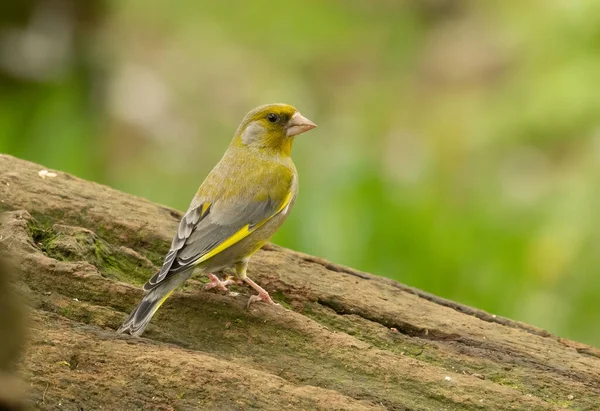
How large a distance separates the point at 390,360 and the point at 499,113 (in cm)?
478

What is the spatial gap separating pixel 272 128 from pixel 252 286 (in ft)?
3.27

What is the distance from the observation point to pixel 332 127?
10.1m

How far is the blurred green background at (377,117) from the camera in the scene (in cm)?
698

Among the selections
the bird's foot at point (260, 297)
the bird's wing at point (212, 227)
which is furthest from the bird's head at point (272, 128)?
the bird's foot at point (260, 297)

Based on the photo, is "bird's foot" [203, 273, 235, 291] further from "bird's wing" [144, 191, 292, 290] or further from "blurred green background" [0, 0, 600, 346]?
"blurred green background" [0, 0, 600, 346]

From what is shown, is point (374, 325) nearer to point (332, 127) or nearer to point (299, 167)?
point (299, 167)

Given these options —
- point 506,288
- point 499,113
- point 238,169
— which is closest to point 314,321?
point 238,169

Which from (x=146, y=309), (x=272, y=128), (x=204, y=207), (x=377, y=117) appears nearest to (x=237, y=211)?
(x=204, y=207)

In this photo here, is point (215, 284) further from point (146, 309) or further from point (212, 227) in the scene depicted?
point (146, 309)

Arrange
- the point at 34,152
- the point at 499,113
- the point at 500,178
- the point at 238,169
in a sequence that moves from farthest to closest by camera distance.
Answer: the point at 500,178
the point at 499,113
the point at 34,152
the point at 238,169

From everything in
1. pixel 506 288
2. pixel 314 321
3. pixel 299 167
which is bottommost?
pixel 314 321

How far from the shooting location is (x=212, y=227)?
460cm

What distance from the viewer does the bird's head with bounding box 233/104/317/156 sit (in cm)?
525

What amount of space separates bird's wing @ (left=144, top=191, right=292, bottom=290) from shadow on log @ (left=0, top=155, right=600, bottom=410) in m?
0.22
